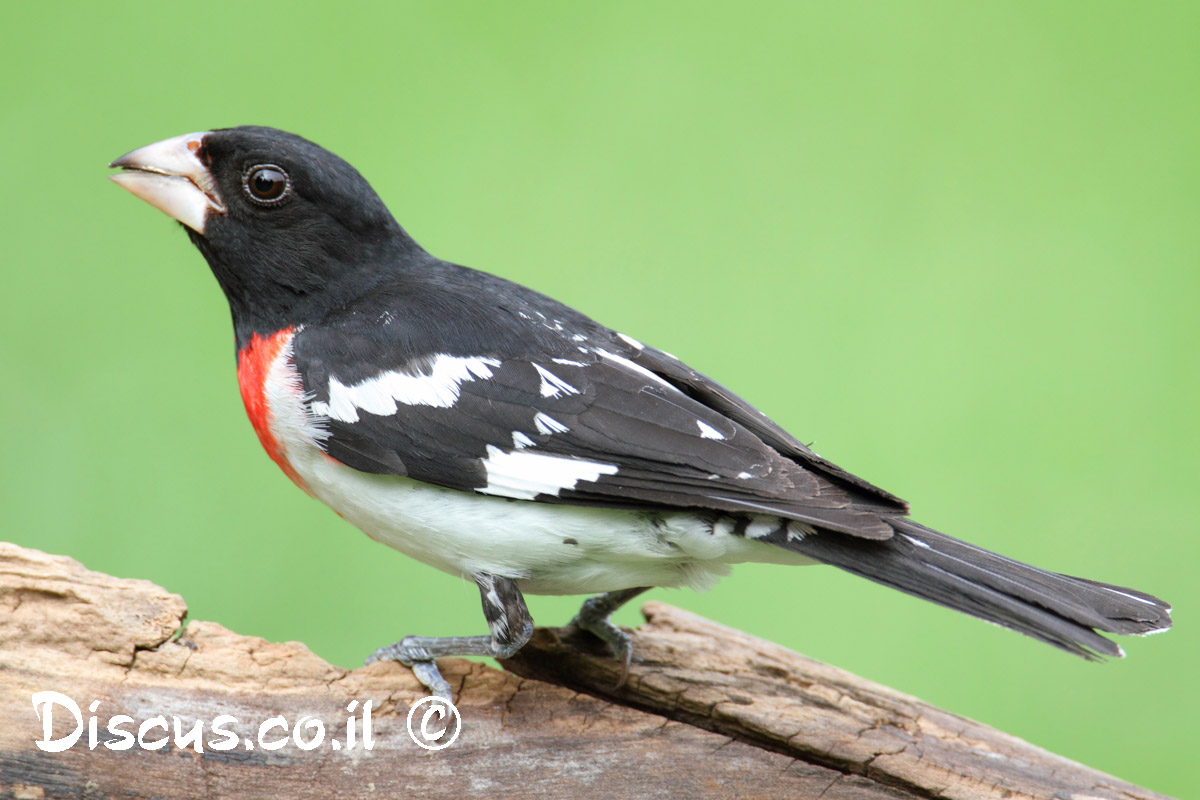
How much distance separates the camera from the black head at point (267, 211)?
3.42m

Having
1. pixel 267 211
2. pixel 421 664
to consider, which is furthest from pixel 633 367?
pixel 267 211

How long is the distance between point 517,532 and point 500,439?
269 mm

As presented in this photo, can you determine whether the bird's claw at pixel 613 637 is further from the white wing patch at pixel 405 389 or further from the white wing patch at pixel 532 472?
the white wing patch at pixel 405 389

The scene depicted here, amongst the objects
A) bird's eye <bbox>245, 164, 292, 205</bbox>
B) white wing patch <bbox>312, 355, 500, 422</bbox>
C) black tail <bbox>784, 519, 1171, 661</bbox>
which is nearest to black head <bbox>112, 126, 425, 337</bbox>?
bird's eye <bbox>245, 164, 292, 205</bbox>

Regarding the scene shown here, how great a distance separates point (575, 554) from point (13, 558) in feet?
5.36

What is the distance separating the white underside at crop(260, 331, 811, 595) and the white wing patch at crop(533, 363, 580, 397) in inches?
12.8

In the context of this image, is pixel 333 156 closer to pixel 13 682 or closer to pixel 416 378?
pixel 416 378

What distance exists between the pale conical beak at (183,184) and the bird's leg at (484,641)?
149cm

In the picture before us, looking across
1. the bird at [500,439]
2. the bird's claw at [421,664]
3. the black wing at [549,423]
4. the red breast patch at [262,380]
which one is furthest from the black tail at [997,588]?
the red breast patch at [262,380]

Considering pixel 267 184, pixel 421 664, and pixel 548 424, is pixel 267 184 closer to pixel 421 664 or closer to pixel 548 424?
pixel 548 424

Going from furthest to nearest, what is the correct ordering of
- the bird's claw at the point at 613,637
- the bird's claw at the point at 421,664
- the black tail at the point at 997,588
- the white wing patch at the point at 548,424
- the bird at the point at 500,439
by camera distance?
1. the bird's claw at the point at 613,637
2. the bird's claw at the point at 421,664
3. the white wing patch at the point at 548,424
4. the bird at the point at 500,439
5. the black tail at the point at 997,588

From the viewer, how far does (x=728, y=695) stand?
3.43 m

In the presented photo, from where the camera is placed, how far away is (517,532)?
304 centimetres

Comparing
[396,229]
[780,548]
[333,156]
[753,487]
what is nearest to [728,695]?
[780,548]
